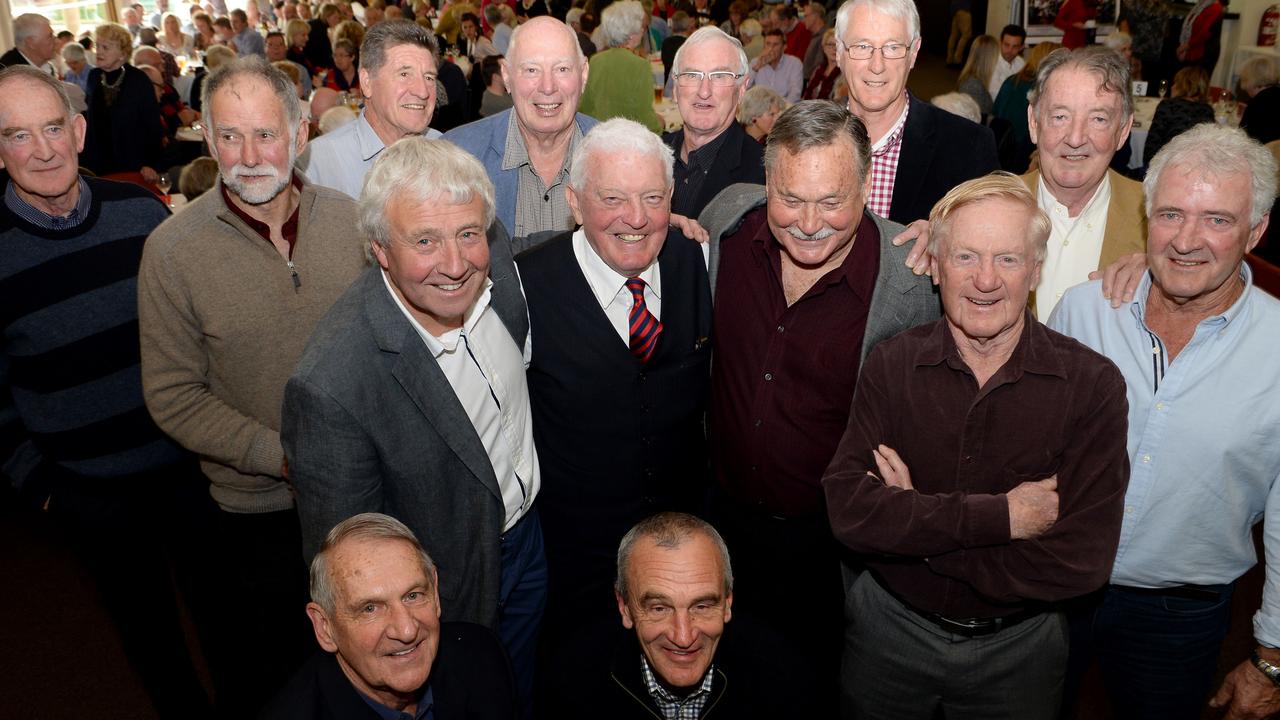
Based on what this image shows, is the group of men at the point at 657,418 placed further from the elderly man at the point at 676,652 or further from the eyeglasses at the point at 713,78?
the eyeglasses at the point at 713,78

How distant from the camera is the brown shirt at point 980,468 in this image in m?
2.02

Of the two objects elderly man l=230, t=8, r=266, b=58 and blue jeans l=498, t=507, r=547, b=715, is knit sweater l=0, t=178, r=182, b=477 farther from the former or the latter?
elderly man l=230, t=8, r=266, b=58

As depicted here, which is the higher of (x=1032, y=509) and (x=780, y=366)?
(x=780, y=366)

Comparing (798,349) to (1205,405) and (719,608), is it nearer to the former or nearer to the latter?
(719,608)

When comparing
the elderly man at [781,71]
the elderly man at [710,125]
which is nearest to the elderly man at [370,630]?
the elderly man at [710,125]

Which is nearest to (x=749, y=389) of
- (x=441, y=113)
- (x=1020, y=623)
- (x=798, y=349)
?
(x=798, y=349)

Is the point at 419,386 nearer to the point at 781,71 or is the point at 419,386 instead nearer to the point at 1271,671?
the point at 1271,671

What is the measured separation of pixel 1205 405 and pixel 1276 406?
0.46 ft

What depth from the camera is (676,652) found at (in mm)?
2133

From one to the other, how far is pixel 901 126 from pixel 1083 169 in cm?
75

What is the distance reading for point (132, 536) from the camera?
2.78 metres

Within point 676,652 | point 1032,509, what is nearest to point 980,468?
point 1032,509

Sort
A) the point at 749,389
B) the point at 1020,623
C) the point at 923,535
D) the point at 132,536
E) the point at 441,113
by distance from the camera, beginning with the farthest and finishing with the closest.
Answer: the point at 441,113
the point at 132,536
the point at 749,389
the point at 1020,623
the point at 923,535

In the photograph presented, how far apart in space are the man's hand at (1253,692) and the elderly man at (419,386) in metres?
1.82
